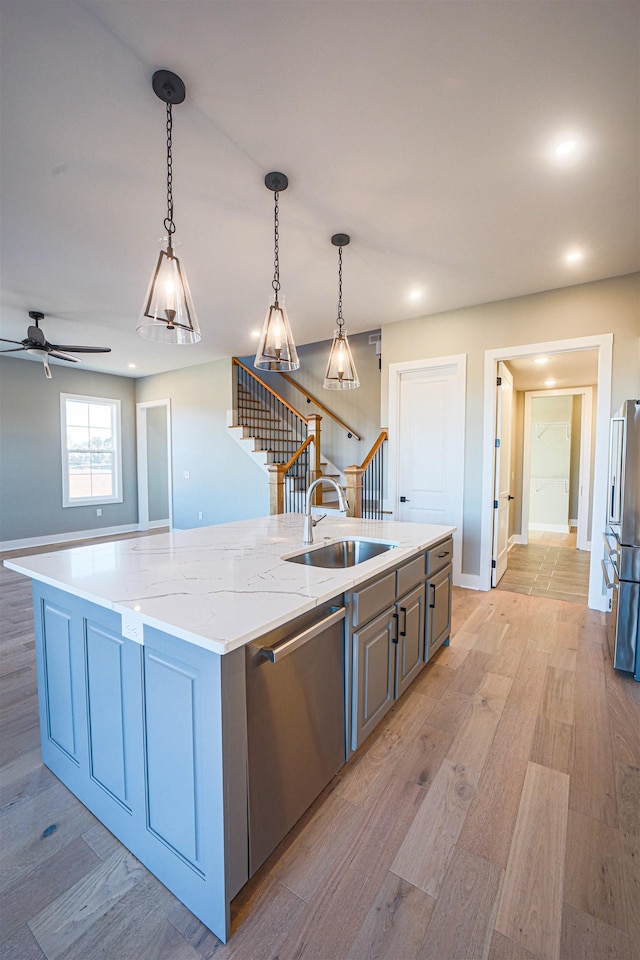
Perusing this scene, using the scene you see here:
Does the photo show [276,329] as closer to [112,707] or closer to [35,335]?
[112,707]

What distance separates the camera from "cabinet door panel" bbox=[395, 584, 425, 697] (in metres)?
2.14

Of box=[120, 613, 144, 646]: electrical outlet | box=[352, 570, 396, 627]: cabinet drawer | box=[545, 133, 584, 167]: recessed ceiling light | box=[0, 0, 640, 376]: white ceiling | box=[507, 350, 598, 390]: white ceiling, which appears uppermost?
box=[545, 133, 584, 167]: recessed ceiling light

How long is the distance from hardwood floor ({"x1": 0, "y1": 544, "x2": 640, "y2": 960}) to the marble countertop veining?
2.90 feet

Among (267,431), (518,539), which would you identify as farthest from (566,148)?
(518,539)

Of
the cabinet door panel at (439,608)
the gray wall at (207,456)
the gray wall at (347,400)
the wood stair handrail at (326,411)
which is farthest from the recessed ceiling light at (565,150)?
the gray wall at (207,456)

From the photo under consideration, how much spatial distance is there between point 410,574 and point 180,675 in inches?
53.6

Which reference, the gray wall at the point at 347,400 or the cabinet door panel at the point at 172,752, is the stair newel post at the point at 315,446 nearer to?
the gray wall at the point at 347,400

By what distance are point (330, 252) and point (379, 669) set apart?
2861 millimetres

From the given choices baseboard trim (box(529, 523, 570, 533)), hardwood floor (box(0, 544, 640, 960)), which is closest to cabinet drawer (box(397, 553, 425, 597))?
hardwood floor (box(0, 544, 640, 960))

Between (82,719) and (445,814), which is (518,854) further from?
(82,719)

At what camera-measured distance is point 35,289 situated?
3740 millimetres

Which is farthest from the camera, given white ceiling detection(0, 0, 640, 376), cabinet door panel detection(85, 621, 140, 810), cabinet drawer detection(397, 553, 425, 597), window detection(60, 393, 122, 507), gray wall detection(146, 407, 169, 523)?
gray wall detection(146, 407, 169, 523)

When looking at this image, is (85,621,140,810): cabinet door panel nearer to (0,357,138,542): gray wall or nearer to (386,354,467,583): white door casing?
(386,354,467,583): white door casing

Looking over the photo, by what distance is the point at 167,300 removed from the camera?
1.73 m
